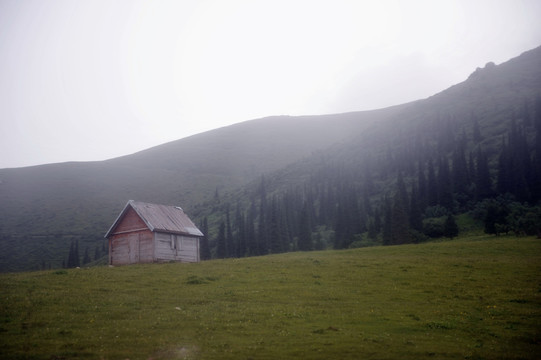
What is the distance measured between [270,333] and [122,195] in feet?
571

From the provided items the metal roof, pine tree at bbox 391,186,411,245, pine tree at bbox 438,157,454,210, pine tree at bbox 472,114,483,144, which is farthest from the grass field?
pine tree at bbox 472,114,483,144

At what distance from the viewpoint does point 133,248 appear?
4828 cm

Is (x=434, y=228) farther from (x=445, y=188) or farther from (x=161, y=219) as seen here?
(x=161, y=219)

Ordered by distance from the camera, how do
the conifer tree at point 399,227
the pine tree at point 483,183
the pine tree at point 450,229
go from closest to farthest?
the pine tree at point 450,229
the conifer tree at point 399,227
the pine tree at point 483,183

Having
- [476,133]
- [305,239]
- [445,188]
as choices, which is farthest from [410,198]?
[476,133]

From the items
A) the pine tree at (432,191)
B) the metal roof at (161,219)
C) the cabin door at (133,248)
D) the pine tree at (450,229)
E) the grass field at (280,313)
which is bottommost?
the grass field at (280,313)

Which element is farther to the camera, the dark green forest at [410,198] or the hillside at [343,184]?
the hillside at [343,184]

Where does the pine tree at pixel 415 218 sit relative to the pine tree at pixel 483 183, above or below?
below

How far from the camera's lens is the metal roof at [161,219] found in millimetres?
47641

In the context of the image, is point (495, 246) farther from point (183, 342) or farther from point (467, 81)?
point (467, 81)

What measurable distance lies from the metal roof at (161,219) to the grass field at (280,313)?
492 inches

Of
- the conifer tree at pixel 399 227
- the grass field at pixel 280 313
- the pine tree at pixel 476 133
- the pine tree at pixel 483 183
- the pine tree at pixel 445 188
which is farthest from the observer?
the pine tree at pixel 476 133

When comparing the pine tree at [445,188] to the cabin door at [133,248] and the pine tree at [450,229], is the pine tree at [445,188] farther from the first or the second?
the cabin door at [133,248]

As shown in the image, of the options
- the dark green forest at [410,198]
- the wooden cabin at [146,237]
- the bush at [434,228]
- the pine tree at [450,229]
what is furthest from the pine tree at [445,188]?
the wooden cabin at [146,237]
